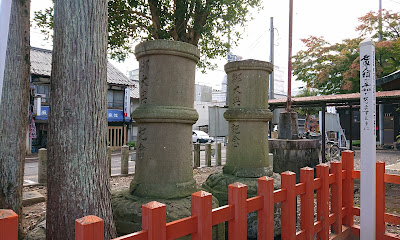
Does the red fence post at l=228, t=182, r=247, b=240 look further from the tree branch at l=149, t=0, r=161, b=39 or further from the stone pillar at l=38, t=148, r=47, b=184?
the stone pillar at l=38, t=148, r=47, b=184

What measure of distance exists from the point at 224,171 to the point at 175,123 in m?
1.76

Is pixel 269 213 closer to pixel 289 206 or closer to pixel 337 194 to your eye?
pixel 289 206

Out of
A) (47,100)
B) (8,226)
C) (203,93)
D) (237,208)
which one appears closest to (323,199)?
(237,208)

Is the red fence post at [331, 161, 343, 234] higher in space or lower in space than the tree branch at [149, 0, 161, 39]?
lower

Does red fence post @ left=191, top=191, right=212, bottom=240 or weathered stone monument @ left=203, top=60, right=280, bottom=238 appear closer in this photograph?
red fence post @ left=191, top=191, right=212, bottom=240

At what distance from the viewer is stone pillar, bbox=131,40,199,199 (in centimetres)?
243

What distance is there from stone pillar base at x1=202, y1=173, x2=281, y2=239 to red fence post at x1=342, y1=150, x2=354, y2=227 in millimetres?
747

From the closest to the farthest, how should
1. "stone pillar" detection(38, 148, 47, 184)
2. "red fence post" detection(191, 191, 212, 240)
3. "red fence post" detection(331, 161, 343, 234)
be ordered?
"red fence post" detection(191, 191, 212, 240) < "red fence post" detection(331, 161, 343, 234) < "stone pillar" detection(38, 148, 47, 184)

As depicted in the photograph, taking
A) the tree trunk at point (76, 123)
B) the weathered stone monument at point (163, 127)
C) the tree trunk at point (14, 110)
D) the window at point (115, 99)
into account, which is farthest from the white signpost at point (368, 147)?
the window at point (115, 99)

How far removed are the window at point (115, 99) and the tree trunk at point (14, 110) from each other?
58.2 feet

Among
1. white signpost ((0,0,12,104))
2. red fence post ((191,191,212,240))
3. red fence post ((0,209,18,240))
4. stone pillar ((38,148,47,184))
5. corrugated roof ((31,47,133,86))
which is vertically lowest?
stone pillar ((38,148,47,184))

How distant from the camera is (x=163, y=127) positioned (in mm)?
2451

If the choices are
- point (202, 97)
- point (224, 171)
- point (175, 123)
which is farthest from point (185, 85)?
point (202, 97)

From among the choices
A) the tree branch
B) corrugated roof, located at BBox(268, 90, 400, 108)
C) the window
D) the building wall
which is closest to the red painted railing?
corrugated roof, located at BBox(268, 90, 400, 108)
